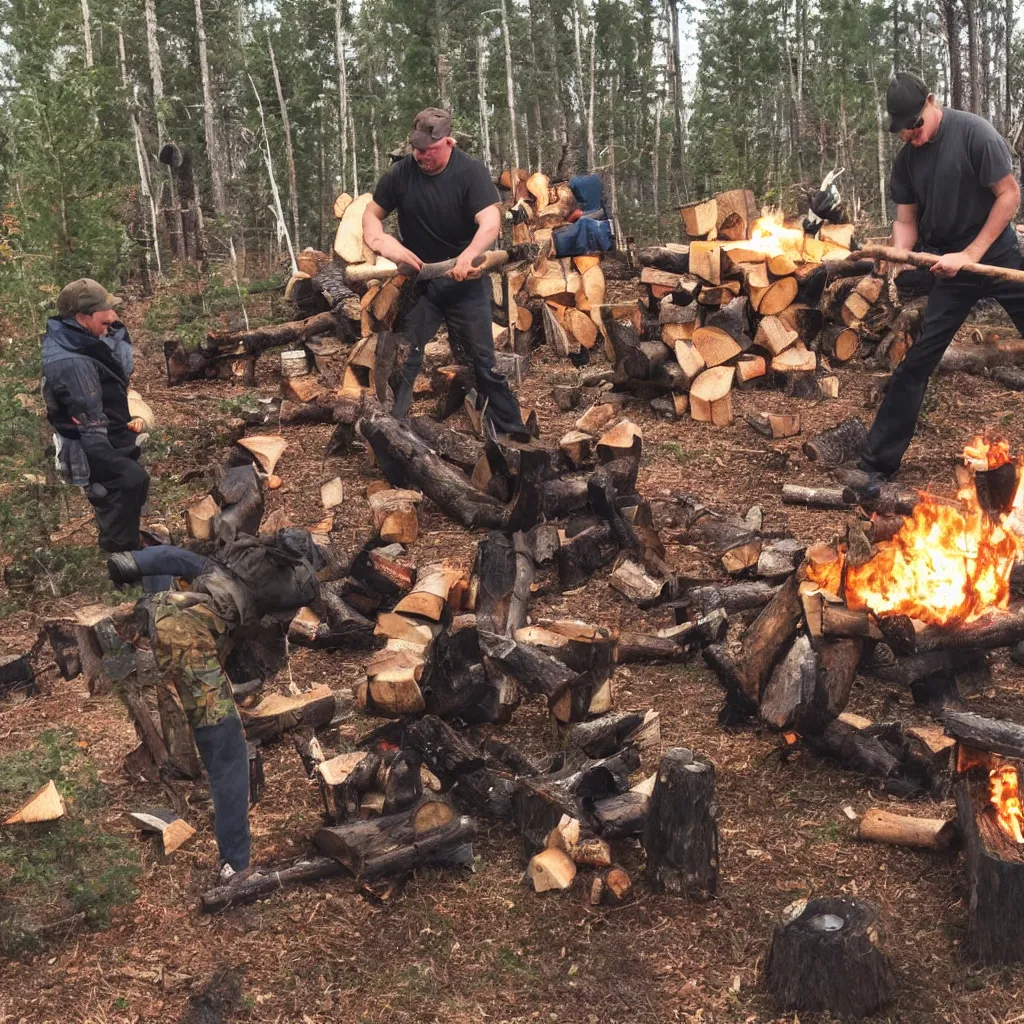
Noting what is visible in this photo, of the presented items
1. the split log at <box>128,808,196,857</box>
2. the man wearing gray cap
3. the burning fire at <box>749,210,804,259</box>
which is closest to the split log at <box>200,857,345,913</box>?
the split log at <box>128,808,196,857</box>

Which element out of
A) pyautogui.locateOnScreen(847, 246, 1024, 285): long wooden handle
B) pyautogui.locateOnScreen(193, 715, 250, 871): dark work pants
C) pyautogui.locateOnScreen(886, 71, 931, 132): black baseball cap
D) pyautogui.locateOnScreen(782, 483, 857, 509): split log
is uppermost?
pyautogui.locateOnScreen(886, 71, 931, 132): black baseball cap

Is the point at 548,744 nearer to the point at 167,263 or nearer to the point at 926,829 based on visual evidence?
the point at 926,829

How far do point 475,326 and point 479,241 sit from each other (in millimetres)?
672

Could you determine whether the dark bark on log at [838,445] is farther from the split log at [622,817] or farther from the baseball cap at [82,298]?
the baseball cap at [82,298]

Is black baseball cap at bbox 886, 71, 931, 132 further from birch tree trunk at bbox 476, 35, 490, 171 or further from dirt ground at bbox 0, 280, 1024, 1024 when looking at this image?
birch tree trunk at bbox 476, 35, 490, 171

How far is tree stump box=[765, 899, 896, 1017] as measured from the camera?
3.03 m

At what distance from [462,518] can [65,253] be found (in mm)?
5714

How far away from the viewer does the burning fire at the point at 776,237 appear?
9.65 metres

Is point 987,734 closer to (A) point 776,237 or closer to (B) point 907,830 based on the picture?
(B) point 907,830

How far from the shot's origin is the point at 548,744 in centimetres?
480

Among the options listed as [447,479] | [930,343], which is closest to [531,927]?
[447,479]

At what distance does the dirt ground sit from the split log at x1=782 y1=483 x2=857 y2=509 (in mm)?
2088

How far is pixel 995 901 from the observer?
10.5ft

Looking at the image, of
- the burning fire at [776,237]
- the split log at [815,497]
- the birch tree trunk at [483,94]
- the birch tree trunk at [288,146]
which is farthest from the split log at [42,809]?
the birch tree trunk at [483,94]
